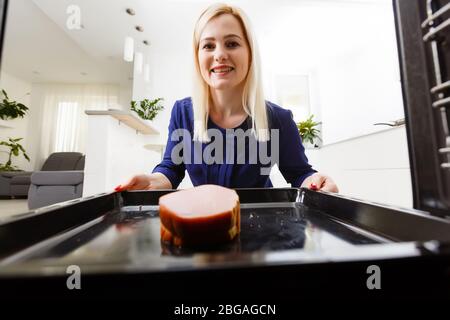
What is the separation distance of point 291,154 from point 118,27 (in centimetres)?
341

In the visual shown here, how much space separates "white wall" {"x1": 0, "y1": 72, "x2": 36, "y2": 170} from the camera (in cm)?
536

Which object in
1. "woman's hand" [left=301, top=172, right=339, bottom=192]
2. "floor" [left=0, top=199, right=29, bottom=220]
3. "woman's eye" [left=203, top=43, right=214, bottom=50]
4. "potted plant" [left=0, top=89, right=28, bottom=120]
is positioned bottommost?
"floor" [left=0, top=199, right=29, bottom=220]

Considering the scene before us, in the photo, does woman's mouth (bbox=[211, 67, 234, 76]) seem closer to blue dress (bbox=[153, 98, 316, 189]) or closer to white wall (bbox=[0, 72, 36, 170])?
blue dress (bbox=[153, 98, 316, 189])

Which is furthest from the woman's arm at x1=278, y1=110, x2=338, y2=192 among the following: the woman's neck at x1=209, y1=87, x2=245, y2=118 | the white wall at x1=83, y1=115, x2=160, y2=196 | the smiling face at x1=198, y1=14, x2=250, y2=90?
the white wall at x1=83, y1=115, x2=160, y2=196

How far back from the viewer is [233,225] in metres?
0.38

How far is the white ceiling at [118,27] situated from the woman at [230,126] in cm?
240

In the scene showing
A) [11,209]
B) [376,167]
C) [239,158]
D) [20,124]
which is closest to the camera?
[239,158]

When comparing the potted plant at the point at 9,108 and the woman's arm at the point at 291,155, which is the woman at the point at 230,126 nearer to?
the woman's arm at the point at 291,155

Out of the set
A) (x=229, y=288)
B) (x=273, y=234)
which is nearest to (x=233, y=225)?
A: (x=273, y=234)

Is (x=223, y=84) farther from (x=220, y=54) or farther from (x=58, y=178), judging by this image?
(x=58, y=178)

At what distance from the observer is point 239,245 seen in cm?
36

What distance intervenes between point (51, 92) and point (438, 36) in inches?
285

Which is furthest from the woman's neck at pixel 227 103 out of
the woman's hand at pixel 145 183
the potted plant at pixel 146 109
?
the potted plant at pixel 146 109

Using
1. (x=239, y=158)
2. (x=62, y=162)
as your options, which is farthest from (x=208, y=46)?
(x=62, y=162)
